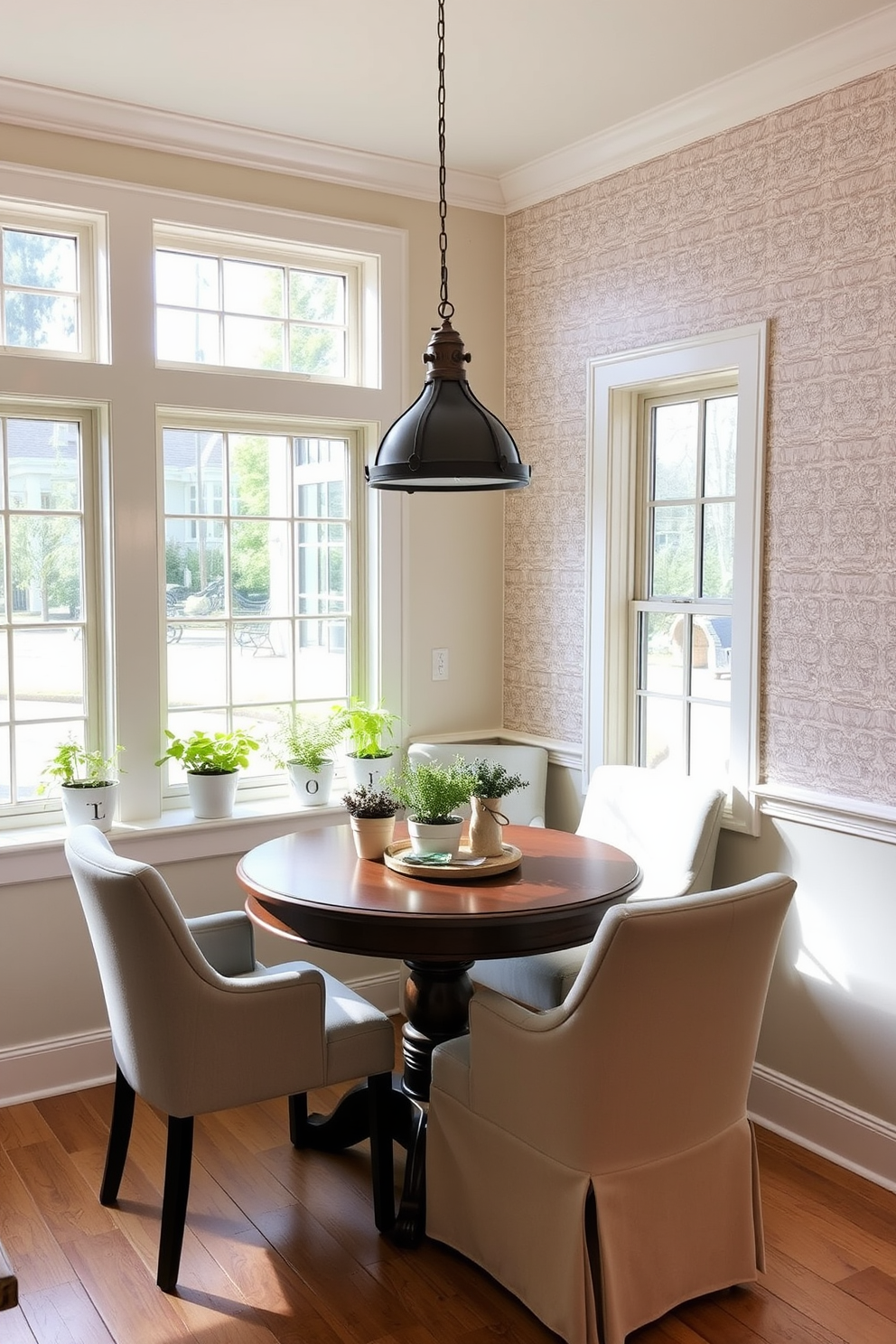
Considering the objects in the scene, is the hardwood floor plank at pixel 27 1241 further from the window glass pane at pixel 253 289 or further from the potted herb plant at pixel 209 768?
the window glass pane at pixel 253 289

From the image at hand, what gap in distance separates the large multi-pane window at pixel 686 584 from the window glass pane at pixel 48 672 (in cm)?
181

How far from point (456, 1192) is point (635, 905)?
0.90m

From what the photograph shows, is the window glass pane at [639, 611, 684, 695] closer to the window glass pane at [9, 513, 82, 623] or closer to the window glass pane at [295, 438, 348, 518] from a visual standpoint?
the window glass pane at [295, 438, 348, 518]

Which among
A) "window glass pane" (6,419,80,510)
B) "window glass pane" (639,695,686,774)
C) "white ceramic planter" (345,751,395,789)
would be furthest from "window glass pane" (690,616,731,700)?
"window glass pane" (6,419,80,510)

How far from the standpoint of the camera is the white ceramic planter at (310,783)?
3936 millimetres

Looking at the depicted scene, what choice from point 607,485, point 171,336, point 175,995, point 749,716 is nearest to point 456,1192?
point 175,995

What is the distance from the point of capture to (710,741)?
365cm

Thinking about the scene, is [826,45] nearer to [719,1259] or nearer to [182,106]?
[182,106]

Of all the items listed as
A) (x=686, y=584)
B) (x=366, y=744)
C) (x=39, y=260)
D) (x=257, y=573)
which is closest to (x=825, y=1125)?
(x=686, y=584)

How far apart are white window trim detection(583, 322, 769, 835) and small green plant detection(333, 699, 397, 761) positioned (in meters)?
0.70

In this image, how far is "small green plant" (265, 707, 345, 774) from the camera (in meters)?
3.93

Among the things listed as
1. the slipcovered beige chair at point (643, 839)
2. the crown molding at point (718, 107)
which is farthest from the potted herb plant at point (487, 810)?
the crown molding at point (718, 107)

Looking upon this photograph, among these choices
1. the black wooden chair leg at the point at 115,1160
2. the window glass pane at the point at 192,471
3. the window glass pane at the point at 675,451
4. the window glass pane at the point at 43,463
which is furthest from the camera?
the window glass pane at the point at 192,471

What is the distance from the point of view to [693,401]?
3658 mm
